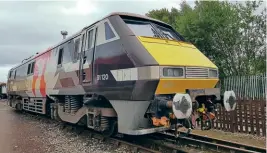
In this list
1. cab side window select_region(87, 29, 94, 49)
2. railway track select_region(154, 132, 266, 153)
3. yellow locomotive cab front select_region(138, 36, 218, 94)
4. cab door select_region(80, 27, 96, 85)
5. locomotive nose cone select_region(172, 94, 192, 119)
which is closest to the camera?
locomotive nose cone select_region(172, 94, 192, 119)

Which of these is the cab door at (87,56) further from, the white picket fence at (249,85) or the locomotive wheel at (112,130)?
the white picket fence at (249,85)

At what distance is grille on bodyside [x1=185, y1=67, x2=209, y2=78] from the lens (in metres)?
6.68

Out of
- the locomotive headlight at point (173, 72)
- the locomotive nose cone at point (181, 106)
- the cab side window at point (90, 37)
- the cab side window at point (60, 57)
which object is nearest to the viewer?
the locomotive nose cone at point (181, 106)

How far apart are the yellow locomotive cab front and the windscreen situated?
288 mm

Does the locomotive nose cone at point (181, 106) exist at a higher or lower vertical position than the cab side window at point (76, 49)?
lower

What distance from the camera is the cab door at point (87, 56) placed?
8023 mm

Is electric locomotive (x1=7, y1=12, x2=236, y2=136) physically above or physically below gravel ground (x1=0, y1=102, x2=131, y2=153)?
above

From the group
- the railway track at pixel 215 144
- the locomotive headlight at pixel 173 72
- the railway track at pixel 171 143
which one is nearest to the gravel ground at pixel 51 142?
the railway track at pixel 171 143

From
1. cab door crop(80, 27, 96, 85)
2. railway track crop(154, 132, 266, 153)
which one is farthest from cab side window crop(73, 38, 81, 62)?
railway track crop(154, 132, 266, 153)

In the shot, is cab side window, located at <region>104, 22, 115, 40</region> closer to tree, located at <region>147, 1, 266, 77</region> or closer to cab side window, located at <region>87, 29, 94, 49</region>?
cab side window, located at <region>87, 29, 94, 49</region>

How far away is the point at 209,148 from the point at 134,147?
179 cm

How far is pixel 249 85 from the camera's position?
1484 centimetres

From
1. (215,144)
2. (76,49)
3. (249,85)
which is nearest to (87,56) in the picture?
(76,49)

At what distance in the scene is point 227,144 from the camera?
7.40 metres
